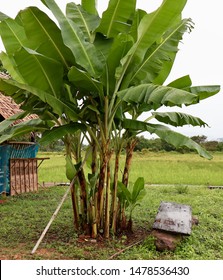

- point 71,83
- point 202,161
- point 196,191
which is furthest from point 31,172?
point 202,161

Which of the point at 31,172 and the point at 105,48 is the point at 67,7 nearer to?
the point at 105,48

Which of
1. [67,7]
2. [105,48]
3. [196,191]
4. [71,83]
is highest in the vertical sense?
[67,7]

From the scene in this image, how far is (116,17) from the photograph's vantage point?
4570mm

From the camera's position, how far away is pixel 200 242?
4.96 meters

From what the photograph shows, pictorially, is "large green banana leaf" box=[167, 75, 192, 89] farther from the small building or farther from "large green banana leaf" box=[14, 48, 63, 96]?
the small building

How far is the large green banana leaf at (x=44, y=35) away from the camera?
4.24 m

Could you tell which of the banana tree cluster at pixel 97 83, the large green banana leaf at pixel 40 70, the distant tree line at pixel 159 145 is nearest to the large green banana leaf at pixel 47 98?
the banana tree cluster at pixel 97 83

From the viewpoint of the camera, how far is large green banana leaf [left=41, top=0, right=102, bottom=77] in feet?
13.7

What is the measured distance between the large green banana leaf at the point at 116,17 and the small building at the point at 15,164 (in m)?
3.95

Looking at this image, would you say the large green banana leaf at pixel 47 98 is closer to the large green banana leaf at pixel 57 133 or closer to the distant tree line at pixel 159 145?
the large green banana leaf at pixel 57 133

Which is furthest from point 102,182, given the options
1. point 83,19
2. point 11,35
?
point 11,35

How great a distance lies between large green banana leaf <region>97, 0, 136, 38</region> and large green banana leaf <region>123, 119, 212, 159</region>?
112cm

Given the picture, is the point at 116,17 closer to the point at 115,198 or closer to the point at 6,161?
the point at 115,198

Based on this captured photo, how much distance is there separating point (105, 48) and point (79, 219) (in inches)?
91.8
